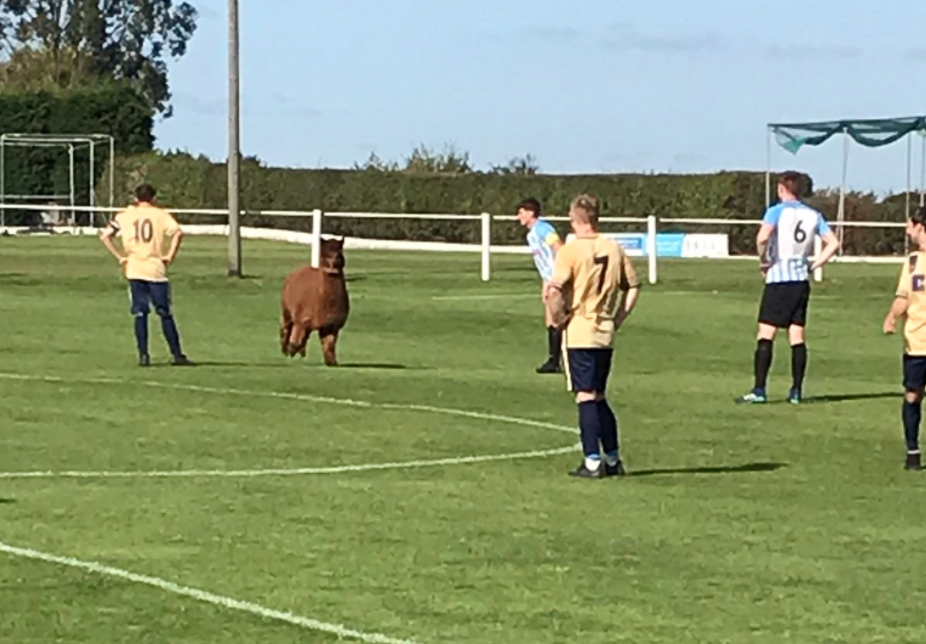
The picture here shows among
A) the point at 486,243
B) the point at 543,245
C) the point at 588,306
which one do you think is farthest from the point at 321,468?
the point at 486,243

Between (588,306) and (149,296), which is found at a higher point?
(588,306)

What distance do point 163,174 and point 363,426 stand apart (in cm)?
5053

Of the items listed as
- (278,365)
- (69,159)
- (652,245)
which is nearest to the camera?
(278,365)

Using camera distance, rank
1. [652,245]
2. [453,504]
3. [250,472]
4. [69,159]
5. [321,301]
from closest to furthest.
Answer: [453,504]
[250,472]
[321,301]
[652,245]
[69,159]

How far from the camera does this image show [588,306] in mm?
12961

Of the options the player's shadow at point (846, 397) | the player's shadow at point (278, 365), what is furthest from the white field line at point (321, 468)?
the player's shadow at point (846, 397)

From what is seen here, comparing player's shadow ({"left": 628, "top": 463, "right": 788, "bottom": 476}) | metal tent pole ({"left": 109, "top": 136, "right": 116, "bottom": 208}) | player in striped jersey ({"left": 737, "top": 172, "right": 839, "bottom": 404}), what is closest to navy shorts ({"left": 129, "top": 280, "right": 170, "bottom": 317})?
player in striped jersey ({"left": 737, "top": 172, "right": 839, "bottom": 404})

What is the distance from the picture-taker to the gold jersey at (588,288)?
12945 millimetres

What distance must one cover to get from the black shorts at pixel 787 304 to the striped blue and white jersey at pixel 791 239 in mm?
61

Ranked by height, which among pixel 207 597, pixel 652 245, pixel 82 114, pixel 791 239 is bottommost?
pixel 207 597

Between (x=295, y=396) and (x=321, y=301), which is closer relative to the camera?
(x=295, y=396)

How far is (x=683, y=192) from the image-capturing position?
60469 mm

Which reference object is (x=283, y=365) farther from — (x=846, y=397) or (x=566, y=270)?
(x=566, y=270)

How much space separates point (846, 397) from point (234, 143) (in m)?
20.0
